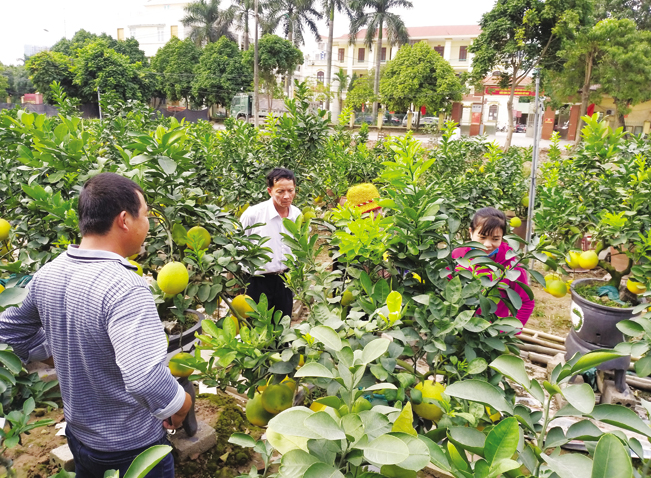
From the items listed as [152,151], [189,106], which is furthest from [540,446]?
[189,106]

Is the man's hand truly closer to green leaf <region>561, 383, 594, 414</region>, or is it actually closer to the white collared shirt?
green leaf <region>561, 383, 594, 414</region>

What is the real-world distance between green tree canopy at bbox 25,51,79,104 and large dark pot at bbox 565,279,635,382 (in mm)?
22006

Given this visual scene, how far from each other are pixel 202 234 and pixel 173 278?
0.21m

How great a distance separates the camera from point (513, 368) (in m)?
0.79

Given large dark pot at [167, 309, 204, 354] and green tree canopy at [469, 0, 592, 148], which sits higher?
green tree canopy at [469, 0, 592, 148]

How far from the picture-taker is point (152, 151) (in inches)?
65.0

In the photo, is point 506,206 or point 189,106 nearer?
point 506,206

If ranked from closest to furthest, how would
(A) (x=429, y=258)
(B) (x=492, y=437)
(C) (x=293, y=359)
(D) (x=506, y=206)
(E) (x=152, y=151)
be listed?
(B) (x=492, y=437) < (C) (x=293, y=359) < (A) (x=429, y=258) < (E) (x=152, y=151) < (D) (x=506, y=206)

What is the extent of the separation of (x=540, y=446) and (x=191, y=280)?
4.50ft

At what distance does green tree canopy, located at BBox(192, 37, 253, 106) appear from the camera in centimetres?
2441

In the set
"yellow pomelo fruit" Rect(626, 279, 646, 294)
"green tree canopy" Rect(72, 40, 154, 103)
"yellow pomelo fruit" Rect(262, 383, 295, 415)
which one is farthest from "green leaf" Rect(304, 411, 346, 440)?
"green tree canopy" Rect(72, 40, 154, 103)

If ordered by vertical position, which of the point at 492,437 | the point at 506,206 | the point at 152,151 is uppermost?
the point at 152,151

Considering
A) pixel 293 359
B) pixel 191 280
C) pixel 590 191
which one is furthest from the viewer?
pixel 590 191

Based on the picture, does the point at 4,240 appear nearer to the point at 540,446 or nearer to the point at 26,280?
the point at 26,280
